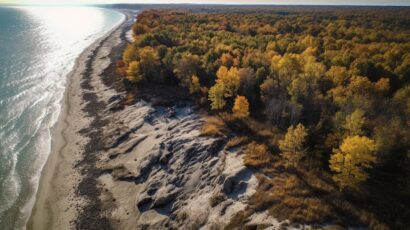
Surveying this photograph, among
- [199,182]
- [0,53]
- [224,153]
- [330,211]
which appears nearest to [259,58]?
[224,153]

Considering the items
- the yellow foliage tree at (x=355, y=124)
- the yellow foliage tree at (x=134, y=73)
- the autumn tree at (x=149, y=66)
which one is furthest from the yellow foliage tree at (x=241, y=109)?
the yellow foliage tree at (x=134, y=73)

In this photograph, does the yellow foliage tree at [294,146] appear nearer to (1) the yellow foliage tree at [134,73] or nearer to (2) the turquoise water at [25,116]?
(2) the turquoise water at [25,116]

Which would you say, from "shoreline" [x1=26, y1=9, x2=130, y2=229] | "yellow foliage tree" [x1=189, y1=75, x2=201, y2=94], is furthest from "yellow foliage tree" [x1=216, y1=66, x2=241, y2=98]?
"shoreline" [x1=26, y1=9, x2=130, y2=229]

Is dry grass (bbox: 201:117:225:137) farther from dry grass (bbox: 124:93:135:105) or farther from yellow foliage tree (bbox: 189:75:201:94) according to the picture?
dry grass (bbox: 124:93:135:105)

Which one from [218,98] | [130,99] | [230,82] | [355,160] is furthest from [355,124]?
[130,99]

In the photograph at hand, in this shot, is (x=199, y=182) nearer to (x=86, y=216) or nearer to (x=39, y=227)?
(x=86, y=216)

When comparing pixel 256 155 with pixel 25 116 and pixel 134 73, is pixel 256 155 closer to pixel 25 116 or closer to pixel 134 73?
pixel 134 73

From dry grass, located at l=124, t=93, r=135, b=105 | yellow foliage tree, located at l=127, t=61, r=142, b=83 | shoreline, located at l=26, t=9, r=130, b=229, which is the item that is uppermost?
yellow foliage tree, located at l=127, t=61, r=142, b=83
